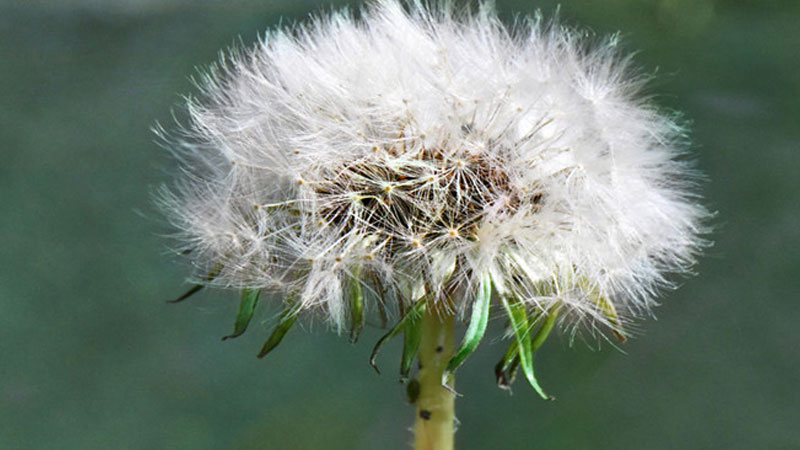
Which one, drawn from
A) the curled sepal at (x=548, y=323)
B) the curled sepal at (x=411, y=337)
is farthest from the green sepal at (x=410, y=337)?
the curled sepal at (x=548, y=323)

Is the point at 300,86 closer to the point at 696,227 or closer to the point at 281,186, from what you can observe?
the point at 281,186

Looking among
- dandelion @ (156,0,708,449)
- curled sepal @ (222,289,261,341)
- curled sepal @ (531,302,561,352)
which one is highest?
dandelion @ (156,0,708,449)

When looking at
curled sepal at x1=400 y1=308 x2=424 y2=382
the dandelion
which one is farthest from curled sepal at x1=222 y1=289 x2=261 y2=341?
curled sepal at x1=400 y1=308 x2=424 y2=382

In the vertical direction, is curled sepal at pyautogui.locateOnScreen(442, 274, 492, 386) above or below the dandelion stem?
above

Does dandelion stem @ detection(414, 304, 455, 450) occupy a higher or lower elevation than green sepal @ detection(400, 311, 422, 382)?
lower

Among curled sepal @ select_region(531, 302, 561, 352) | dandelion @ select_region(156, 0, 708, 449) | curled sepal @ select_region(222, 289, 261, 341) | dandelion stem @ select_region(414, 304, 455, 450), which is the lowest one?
dandelion stem @ select_region(414, 304, 455, 450)

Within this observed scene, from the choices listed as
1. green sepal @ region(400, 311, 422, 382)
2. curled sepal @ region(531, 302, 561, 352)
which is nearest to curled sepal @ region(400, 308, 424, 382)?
green sepal @ region(400, 311, 422, 382)

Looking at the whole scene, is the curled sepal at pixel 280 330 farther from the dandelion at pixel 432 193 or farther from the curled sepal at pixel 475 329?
the curled sepal at pixel 475 329

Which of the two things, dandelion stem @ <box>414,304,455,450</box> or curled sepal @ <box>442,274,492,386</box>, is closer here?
curled sepal @ <box>442,274,492,386</box>

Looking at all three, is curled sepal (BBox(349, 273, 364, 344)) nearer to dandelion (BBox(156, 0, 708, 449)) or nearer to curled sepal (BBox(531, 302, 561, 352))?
dandelion (BBox(156, 0, 708, 449))
